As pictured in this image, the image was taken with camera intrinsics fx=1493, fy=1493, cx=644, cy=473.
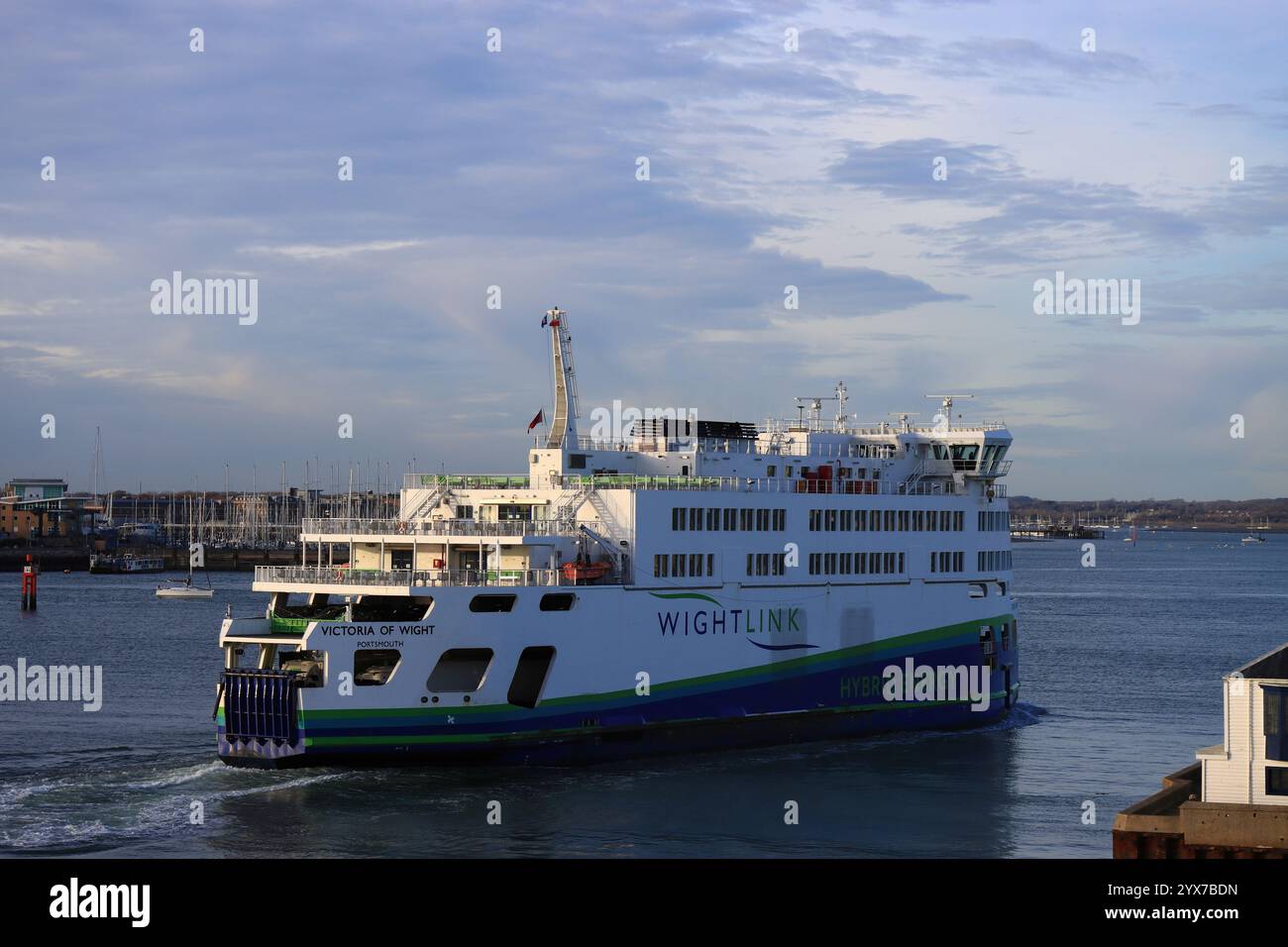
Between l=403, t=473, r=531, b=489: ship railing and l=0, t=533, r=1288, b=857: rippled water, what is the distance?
827 cm

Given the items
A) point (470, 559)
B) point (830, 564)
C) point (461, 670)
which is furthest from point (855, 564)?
point (461, 670)

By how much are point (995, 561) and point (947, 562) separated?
2.83 m

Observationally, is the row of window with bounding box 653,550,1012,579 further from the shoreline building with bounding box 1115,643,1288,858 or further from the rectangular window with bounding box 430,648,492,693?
the shoreline building with bounding box 1115,643,1288,858

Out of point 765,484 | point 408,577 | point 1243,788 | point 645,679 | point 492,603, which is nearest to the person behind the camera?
point 1243,788

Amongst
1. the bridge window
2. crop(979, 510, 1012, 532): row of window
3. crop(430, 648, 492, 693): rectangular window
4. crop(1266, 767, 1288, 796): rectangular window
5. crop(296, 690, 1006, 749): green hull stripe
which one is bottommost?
Answer: crop(296, 690, 1006, 749): green hull stripe

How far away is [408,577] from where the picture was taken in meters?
33.4

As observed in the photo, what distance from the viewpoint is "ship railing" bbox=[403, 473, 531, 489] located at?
39344 millimetres

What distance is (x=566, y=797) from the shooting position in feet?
104

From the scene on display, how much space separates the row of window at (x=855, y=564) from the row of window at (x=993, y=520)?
4.44 meters

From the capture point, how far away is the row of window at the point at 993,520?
46.1 meters

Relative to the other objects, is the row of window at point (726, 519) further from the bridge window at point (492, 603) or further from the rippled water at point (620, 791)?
the rippled water at point (620, 791)

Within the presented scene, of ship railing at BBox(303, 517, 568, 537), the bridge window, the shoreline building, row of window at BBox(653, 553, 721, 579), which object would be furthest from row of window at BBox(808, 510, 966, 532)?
the shoreline building

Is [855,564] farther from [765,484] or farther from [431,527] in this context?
[431,527]
